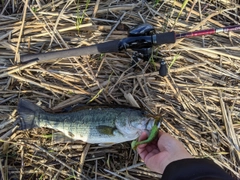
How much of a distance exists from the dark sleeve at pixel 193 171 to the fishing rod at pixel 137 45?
1.07 m

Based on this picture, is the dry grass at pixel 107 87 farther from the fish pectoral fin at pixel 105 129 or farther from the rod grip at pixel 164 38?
the rod grip at pixel 164 38

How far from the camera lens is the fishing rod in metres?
3.32

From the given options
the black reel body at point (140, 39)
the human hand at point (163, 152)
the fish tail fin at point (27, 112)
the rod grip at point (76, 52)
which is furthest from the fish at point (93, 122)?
the black reel body at point (140, 39)

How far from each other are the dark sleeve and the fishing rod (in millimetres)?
1066

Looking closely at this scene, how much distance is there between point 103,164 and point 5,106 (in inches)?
54.4

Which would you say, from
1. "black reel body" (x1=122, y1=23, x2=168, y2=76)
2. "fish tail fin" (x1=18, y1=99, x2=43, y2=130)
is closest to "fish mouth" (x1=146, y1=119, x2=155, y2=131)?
"black reel body" (x1=122, y1=23, x2=168, y2=76)

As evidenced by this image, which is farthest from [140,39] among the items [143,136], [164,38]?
[143,136]

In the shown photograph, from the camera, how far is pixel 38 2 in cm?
407

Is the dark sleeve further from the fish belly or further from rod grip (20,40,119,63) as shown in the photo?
rod grip (20,40,119,63)

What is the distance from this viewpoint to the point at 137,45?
335 cm

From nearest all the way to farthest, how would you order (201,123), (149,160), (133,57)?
1. (149,160)
2. (133,57)
3. (201,123)

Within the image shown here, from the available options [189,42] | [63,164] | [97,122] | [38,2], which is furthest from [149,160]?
[38,2]

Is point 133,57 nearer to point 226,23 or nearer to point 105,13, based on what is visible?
point 105,13

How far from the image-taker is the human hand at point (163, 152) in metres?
3.21
